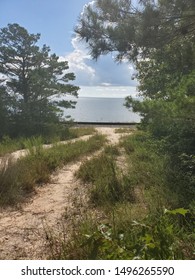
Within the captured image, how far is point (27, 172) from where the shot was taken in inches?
229

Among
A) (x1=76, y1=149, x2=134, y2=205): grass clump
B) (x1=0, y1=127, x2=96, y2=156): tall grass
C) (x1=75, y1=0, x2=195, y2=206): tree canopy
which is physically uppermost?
(x1=75, y1=0, x2=195, y2=206): tree canopy

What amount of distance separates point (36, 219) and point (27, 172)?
1.84 meters

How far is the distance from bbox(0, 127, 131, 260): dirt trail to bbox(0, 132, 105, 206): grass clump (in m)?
0.23

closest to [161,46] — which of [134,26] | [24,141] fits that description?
[134,26]

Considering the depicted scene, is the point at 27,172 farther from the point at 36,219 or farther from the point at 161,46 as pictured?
the point at 161,46

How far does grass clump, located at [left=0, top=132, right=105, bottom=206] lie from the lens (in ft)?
16.1

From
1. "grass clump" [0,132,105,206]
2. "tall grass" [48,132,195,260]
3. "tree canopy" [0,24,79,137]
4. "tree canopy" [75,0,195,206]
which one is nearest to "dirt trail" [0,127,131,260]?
"grass clump" [0,132,105,206]

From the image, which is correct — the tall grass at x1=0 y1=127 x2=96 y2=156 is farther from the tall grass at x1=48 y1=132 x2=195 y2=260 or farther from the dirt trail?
the dirt trail

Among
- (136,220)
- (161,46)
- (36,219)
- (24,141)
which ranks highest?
(161,46)

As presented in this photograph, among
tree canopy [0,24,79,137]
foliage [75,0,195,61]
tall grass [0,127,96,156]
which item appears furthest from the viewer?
tree canopy [0,24,79,137]

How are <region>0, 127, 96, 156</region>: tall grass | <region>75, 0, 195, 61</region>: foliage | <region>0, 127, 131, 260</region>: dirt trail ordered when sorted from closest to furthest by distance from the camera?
1. <region>0, 127, 131, 260</region>: dirt trail
2. <region>75, 0, 195, 61</region>: foliage
3. <region>0, 127, 96, 156</region>: tall grass
